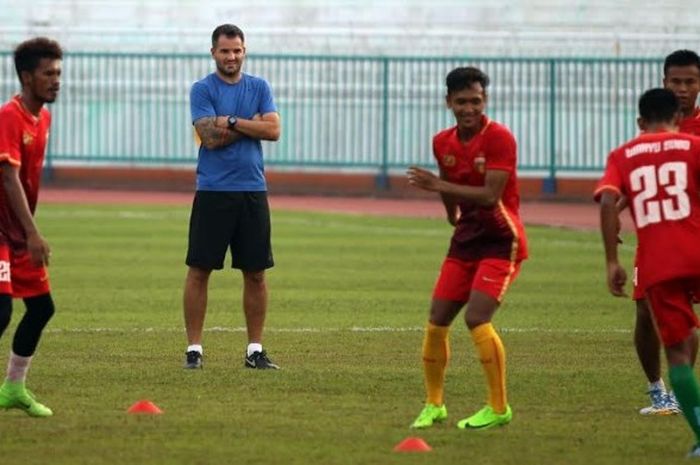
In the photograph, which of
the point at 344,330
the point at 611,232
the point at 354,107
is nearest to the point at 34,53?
the point at 611,232

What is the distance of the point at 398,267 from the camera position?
66.4 ft

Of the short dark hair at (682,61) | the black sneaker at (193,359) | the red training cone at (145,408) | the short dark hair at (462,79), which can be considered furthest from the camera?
the black sneaker at (193,359)

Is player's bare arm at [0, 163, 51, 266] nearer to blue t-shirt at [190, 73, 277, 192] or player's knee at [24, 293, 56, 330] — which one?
player's knee at [24, 293, 56, 330]

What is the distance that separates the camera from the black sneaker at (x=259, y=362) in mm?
12625

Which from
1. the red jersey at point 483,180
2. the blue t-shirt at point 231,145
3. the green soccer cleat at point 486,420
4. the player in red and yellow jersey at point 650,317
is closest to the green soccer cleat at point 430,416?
the green soccer cleat at point 486,420

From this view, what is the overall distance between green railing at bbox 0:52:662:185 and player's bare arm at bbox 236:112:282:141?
18343 millimetres

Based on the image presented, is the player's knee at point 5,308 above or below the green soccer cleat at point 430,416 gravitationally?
above

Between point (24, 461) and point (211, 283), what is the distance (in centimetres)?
981

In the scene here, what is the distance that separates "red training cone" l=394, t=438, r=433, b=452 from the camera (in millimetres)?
9422

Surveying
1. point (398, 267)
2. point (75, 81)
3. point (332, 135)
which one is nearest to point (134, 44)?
point (75, 81)

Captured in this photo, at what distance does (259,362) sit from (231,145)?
151 cm

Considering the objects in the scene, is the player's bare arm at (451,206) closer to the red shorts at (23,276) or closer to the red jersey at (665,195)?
the red jersey at (665,195)

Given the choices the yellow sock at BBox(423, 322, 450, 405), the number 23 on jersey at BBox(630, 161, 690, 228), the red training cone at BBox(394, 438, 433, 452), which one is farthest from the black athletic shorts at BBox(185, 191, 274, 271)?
the number 23 on jersey at BBox(630, 161, 690, 228)

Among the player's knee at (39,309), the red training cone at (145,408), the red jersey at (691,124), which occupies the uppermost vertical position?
the red jersey at (691,124)
